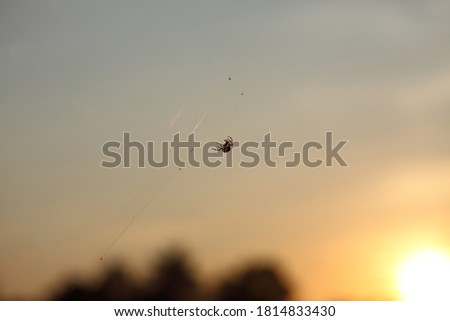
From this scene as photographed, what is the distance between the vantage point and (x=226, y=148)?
5881cm
